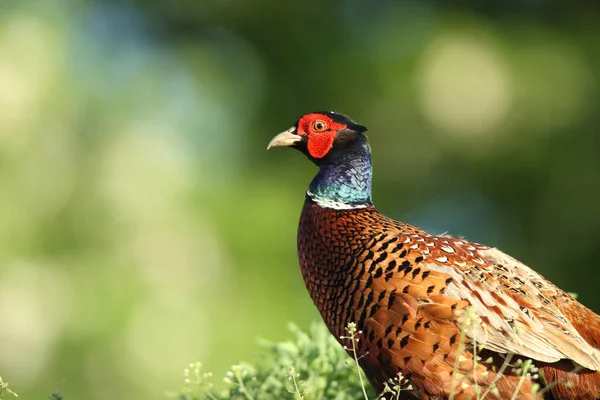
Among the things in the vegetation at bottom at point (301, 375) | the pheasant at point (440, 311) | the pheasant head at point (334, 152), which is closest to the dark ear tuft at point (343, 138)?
the pheasant head at point (334, 152)

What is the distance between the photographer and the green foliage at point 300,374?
10.4ft

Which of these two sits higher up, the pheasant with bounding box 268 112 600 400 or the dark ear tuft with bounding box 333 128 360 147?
the dark ear tuft with bounding box 333 128 360 147

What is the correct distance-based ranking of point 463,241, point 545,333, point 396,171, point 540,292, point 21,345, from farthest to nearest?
point 396,171 < point 21,345 < point 463,241 < point 540,292 < point 545,333

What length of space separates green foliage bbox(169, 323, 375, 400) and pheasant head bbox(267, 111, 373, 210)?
0.69 metres

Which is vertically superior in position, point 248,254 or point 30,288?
point 248,254

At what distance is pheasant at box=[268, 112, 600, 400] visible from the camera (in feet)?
8.70

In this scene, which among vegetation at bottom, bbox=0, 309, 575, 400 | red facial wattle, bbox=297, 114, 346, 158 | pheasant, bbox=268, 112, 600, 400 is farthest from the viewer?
red facial wattle, bbox=297, 114, 346, 158

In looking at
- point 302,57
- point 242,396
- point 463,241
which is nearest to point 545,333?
point 463,241

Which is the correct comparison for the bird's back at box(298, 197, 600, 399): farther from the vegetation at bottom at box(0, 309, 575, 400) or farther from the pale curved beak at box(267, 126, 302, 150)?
the pale curved beak at box(267, 126, 302, 150)

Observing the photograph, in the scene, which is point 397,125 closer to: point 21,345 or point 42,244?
point 42,244

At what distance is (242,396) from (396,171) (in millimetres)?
5710

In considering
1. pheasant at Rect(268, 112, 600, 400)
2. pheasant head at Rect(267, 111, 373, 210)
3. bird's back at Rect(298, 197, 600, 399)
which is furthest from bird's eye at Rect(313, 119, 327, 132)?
bird's back at Rect(298, 197, 600, 399)

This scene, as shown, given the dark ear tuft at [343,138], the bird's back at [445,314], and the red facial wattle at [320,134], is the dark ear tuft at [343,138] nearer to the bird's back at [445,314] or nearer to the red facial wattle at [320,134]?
the red facial wattle at [320,134]

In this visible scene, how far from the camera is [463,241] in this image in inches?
121
